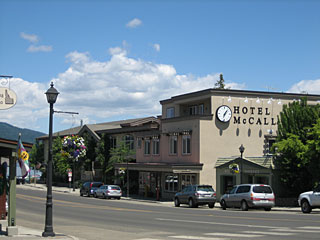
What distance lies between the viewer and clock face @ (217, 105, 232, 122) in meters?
47.6

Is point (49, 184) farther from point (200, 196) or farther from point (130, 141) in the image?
point (130, 141)

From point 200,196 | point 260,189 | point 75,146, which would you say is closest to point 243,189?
point 260,189

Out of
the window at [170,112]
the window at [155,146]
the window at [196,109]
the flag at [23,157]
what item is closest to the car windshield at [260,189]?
the window at [196,109]

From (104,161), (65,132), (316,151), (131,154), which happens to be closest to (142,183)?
(131,154)

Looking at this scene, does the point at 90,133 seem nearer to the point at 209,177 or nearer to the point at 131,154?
the point at 131,154

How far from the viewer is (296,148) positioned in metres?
39.1

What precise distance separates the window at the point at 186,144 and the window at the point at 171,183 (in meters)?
2.86

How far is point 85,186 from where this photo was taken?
57.1 m

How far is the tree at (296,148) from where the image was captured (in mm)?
39062

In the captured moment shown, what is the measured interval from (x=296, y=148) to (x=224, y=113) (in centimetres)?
1014

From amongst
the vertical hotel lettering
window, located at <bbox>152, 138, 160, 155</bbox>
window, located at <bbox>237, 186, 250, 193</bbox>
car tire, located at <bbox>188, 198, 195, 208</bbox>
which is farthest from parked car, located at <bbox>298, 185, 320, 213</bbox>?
window, located at <bbox>152, 138, 160, 155</bbox>

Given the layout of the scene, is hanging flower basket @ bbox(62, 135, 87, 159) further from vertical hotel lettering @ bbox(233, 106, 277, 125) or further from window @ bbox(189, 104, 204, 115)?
vertical hotel lettering @ bbox(233, 106, 277, 125)

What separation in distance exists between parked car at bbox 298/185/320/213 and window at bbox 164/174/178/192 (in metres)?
20.5

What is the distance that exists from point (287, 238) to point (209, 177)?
101 feet
